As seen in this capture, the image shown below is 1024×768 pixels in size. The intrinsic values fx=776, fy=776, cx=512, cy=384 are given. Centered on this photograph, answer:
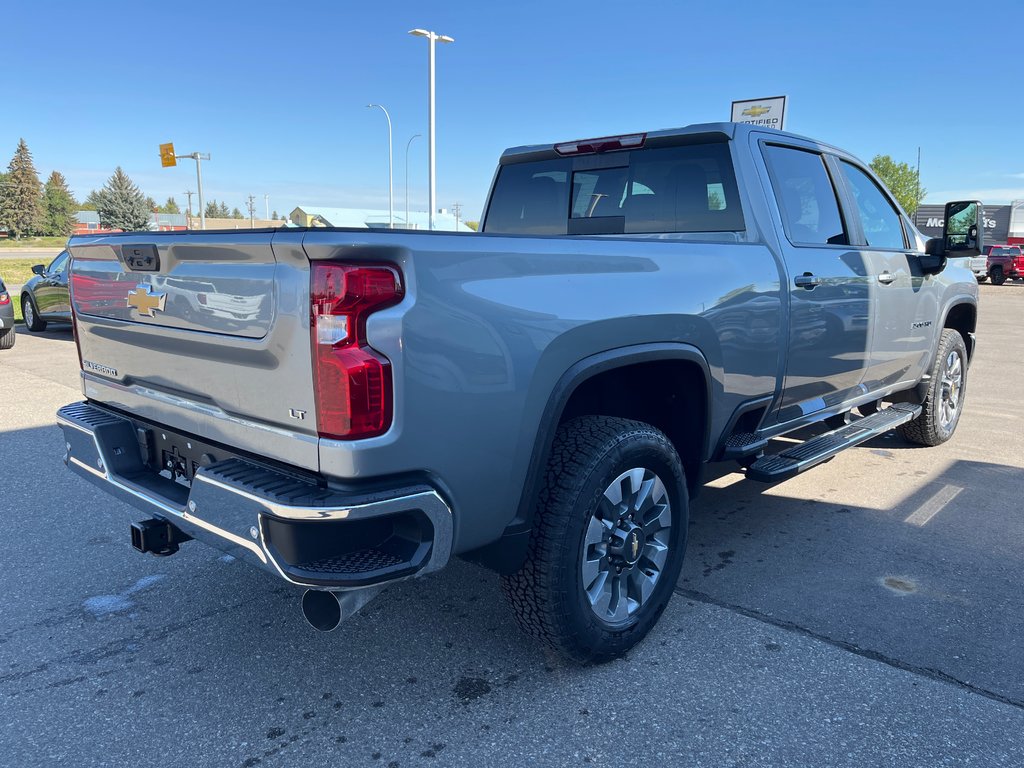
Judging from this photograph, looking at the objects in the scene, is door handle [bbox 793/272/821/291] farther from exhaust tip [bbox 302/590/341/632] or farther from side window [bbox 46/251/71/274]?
side window [bbox 46/251/71/274]

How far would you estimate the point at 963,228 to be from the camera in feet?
15.5

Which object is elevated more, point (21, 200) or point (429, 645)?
point (21, 200)

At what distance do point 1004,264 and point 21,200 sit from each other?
109001 millimetres

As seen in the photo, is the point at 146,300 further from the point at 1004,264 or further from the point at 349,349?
the point at 1004,264

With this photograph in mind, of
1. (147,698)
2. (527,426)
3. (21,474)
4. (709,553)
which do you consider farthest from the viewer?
(21,474)

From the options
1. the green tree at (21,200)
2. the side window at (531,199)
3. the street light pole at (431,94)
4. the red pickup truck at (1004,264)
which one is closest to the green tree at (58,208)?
the green tree at (21,200)

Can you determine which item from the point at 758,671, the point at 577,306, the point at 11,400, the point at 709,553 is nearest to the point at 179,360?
the point at 577,306

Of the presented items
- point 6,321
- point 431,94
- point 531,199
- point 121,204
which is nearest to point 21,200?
point 121,204

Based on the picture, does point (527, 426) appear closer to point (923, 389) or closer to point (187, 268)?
point (187, 268)

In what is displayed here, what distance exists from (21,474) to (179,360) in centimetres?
330

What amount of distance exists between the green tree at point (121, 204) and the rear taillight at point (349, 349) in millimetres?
93079

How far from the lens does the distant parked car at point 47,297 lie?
11664 millimetres

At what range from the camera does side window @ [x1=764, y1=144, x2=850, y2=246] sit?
150 inches

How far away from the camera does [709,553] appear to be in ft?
12.8
